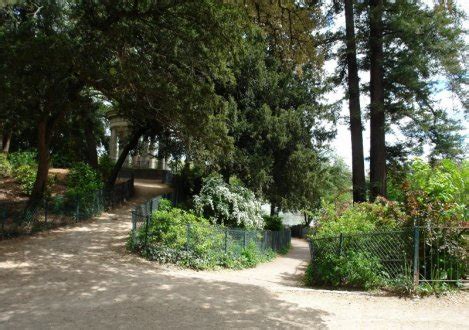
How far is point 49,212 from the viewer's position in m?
16.4

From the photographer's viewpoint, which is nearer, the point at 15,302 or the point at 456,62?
the point at 15,302

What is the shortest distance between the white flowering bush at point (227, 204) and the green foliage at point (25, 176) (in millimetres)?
9141

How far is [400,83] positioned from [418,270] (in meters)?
12.1

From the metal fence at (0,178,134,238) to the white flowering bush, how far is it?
504 centimetres

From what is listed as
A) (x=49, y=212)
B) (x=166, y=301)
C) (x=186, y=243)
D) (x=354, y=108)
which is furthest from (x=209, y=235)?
(x=354, y=108)

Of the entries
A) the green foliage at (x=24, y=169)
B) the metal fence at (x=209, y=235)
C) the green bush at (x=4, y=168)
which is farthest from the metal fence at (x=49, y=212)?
the green bush at (x=4, y=168)

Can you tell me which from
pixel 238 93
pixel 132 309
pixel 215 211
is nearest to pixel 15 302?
pixel 132 309

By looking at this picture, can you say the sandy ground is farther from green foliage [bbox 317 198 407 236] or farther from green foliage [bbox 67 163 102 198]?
green foliage [bbox 67 163 102 198]

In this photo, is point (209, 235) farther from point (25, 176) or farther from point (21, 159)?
point (21, 159)

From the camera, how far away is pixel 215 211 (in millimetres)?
17500

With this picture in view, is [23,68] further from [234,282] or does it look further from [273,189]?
[273,189]

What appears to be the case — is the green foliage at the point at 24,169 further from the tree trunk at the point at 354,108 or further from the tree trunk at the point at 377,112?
the tree trunk at the point at 377,112

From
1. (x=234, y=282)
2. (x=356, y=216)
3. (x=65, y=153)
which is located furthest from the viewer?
(x=65, y=153)

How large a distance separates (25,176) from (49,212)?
6.08 meters
